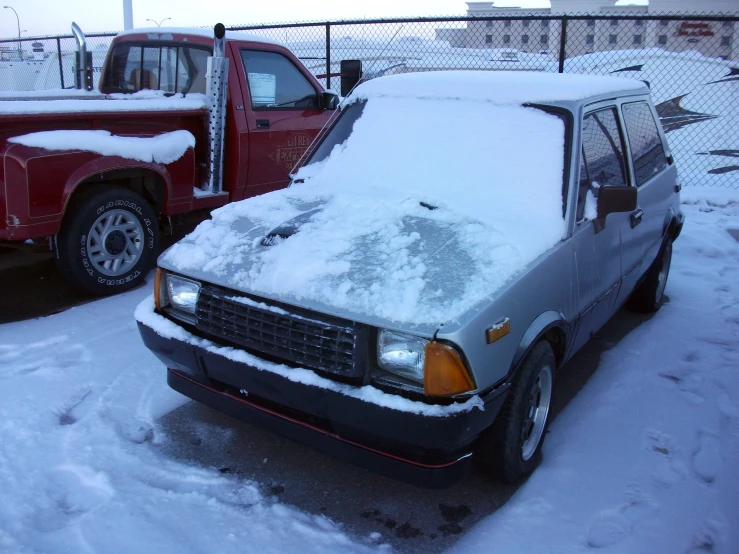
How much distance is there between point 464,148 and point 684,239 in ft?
14.7

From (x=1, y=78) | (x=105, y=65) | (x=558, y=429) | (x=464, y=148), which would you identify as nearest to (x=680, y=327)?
(x=558, y=429)

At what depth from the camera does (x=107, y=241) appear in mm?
5051

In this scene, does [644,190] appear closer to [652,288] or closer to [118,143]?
[652,288]

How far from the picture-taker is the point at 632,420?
3.56 meters

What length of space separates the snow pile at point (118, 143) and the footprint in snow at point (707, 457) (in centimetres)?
417

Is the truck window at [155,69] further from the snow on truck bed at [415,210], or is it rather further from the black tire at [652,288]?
the black tire at [652,288]

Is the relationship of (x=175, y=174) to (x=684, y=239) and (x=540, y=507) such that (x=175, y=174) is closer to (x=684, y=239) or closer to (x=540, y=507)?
(x=540, y=507)

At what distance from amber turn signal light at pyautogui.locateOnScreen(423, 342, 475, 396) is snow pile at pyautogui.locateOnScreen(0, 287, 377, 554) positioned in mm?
724

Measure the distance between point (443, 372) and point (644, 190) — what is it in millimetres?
2513

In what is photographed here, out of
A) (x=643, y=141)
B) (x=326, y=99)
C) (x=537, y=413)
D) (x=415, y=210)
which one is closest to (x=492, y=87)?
(x=415, y=210)

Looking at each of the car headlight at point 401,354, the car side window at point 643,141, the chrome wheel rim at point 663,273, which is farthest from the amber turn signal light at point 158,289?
the chrome wheel rim at point 663,273

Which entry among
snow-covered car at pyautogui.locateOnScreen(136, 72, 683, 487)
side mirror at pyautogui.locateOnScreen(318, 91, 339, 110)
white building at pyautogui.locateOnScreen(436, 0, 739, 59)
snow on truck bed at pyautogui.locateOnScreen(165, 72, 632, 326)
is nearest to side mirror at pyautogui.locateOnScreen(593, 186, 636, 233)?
snow-covered car at pyautogui.locateOnScreen(136, 72, 683, 487)

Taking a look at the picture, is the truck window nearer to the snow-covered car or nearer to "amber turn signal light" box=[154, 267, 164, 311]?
the snow-covered car

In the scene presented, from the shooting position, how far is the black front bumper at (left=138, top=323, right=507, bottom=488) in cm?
246
